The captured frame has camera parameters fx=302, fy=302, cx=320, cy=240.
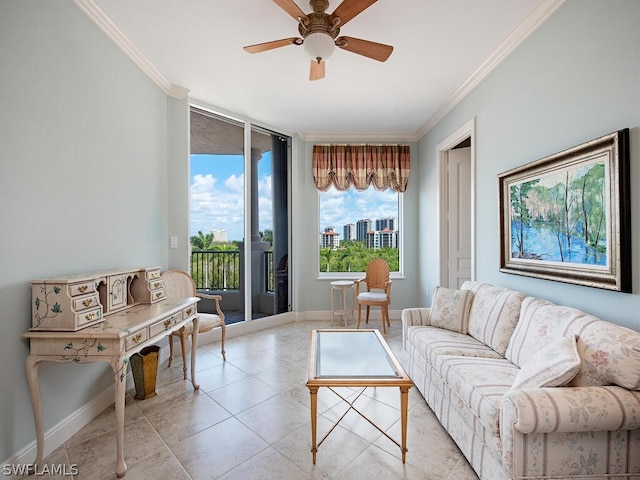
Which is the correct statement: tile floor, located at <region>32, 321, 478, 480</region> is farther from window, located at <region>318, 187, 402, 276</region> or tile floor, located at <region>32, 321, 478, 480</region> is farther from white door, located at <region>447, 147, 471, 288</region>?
window, located at <region>318, 187, 402, 276</region>

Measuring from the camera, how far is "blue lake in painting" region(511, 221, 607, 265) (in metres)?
1.76

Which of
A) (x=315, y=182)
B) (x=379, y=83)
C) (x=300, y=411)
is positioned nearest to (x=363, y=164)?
(x=315, y=182)

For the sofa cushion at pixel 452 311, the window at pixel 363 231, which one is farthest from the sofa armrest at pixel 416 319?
the window at pixel 363 231

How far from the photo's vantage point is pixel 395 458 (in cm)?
174

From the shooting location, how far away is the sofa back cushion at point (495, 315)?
2150mm

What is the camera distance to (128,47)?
2.52 metres

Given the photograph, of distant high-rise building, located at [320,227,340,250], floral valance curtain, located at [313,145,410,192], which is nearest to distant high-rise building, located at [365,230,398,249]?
distant high-rise building, located at [320,227,340,250]

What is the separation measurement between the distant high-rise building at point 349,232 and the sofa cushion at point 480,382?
305 centimetres

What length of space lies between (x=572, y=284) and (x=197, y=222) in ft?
11.9

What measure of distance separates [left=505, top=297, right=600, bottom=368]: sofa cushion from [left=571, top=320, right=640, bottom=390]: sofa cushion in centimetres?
10

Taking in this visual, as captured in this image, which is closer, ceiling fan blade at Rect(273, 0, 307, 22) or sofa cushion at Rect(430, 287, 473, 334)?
ceiling fan blade at Rect(273, 0, 307, 22)

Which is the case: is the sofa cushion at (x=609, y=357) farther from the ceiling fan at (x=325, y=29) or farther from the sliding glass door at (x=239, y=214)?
the sliding glass door at (x=239, y=214)

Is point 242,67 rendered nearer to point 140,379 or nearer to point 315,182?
point 315,182

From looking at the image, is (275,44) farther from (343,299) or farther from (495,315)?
(343,299)
